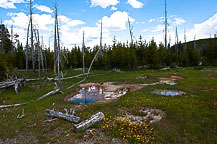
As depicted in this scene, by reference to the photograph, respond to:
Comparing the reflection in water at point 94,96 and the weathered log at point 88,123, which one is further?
the reflection in water at point 94,96

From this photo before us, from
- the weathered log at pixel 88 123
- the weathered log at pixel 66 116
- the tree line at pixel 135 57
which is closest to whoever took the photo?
the weathered log at pixel 88 123

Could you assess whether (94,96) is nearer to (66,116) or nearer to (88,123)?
(66,116)

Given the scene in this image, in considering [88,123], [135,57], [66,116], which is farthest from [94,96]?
[135,57]

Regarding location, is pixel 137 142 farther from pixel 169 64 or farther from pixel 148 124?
pixel 169 64

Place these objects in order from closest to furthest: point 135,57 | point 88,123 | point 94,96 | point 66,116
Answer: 1. point 88,123
2. point 66,116
3. point 94,96
4. point 135,57

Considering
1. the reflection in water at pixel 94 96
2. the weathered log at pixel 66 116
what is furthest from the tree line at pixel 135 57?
the weathered log at pixel 66 116

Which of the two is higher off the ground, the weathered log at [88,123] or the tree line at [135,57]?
the tree line at [135,57]

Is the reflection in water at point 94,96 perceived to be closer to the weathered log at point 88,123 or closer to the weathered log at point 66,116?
the weathered log at point 66,116

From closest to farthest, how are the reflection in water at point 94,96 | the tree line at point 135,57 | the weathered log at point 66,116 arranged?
the weathered log at point 66,116
the reflection in water at point 94,96
the tree line at point 135,57

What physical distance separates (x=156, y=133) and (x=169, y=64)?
42238 millimetres

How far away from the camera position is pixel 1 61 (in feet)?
65.2

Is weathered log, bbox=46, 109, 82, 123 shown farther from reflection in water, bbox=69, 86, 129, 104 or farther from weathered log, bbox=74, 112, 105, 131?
reflection in water, bbox=69, 86, 129, 104

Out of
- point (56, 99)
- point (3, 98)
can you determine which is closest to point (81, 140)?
point (56, 99)

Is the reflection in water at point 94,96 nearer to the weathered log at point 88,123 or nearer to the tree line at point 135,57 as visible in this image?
the weathered log at point 88,123
